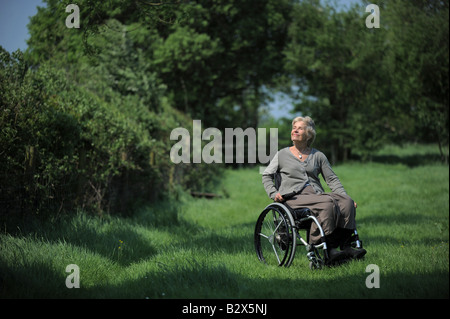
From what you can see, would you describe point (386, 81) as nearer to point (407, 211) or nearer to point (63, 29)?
point (407, 211)

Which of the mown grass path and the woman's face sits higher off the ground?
the woman's face

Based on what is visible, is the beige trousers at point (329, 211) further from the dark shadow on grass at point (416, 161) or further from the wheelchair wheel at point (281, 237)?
the dark shadow on grass at point (416, 161)

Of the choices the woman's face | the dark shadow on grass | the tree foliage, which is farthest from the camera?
the dark shadow on grass

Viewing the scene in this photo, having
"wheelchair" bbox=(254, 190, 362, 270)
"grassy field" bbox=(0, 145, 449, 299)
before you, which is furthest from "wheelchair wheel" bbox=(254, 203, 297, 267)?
"grassy field" bbox=(0, 145, 449, 299)

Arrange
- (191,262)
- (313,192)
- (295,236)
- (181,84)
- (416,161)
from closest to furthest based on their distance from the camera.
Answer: (295,236), (191,262), (313,192), (181,84), (416,161)

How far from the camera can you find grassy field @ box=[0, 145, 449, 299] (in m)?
3.57

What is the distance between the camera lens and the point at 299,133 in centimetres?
469

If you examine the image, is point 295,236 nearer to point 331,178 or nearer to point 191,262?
point 331,178

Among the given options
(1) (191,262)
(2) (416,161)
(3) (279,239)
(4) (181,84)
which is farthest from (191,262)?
(2) (416,161)

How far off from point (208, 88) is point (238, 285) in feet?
63.0

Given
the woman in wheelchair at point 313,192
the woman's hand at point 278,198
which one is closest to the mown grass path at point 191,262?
the woman in wheelchair at point 313,192

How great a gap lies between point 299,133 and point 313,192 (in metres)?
0.66

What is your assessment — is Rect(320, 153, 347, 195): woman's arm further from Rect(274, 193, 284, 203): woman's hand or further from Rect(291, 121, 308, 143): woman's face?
Rect(274, 193, 284, 203): woman's hand
